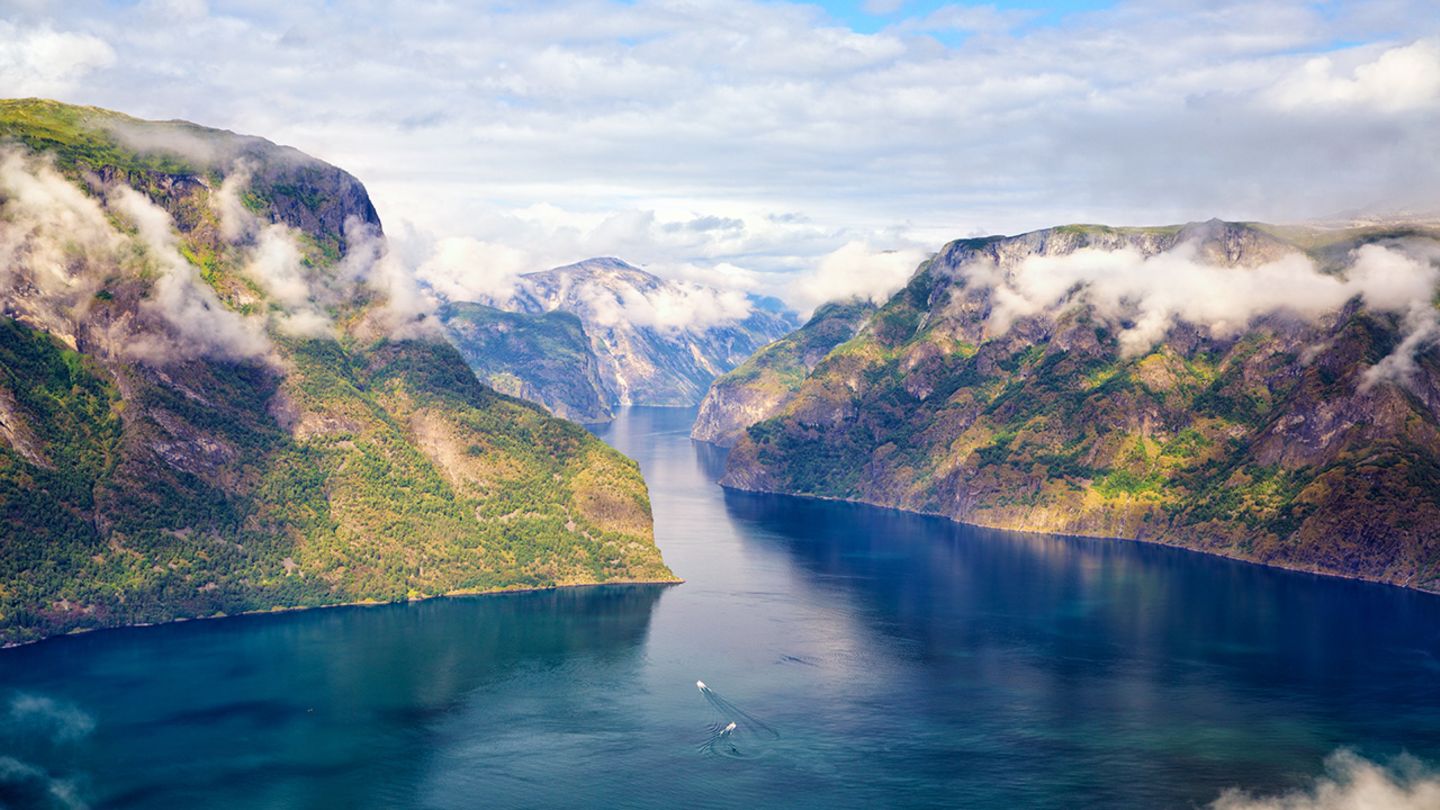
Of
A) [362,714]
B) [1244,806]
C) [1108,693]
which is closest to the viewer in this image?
[1244,806]

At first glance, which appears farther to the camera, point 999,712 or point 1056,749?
point 999,712

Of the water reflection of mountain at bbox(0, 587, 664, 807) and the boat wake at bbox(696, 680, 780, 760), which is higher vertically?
the boat wake at bbox(696, 680, 780, 760)

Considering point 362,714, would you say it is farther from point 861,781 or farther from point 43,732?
point 861,781

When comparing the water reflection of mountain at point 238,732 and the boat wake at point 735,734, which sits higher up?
the boat wake at point 735,734

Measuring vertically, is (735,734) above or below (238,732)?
above

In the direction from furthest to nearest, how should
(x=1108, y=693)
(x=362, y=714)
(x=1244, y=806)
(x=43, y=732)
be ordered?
(x=1108, y=693) → (x=362, y=714) → (x=43, y=732) → (x=1244, y=806)

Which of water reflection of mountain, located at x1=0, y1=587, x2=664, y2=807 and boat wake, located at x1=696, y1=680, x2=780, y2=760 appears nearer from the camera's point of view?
water reflection of mountain, located at x1=0, y1=587, x2=664, y2=807

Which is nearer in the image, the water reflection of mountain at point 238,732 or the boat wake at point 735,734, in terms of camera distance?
the water reflection of mountain at point 238,732

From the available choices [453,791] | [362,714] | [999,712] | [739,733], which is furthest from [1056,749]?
[362,714]

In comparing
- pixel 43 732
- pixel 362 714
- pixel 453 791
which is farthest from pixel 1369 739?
pixel 43 732

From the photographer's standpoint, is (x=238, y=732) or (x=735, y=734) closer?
(x=238, y=732)
